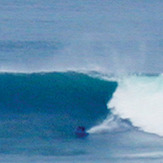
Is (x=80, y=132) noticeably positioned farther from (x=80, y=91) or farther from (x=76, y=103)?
(x=80, y=91)

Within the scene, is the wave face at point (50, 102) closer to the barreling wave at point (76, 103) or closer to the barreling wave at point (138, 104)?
the barreling wave at point (76, 103)

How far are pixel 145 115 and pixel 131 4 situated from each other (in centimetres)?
1664

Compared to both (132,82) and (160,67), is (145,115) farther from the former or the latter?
(160,67)

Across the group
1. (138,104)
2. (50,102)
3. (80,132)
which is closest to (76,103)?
(50,102)

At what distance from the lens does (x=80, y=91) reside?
21.1m

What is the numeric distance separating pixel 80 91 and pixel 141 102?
1.77 metres

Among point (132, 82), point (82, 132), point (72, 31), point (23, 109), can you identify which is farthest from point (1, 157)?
point (72, 31)

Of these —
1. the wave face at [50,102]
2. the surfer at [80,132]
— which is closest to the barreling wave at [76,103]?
the wave face at [50,102]

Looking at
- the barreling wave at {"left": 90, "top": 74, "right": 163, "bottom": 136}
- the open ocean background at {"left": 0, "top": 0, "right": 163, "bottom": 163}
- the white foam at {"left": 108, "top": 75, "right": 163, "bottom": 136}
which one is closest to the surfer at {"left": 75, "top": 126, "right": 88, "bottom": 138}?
the open ocean background at {"left": 0, "top": 0, "right": 163, "bottom": 163}

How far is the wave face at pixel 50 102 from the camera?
744 inches

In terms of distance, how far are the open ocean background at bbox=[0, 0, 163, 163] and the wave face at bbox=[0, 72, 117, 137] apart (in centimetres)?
2

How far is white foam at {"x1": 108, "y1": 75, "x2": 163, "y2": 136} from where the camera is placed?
63.1 feet

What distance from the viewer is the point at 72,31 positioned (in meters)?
29.9

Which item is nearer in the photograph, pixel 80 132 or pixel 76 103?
pixel 80 132
